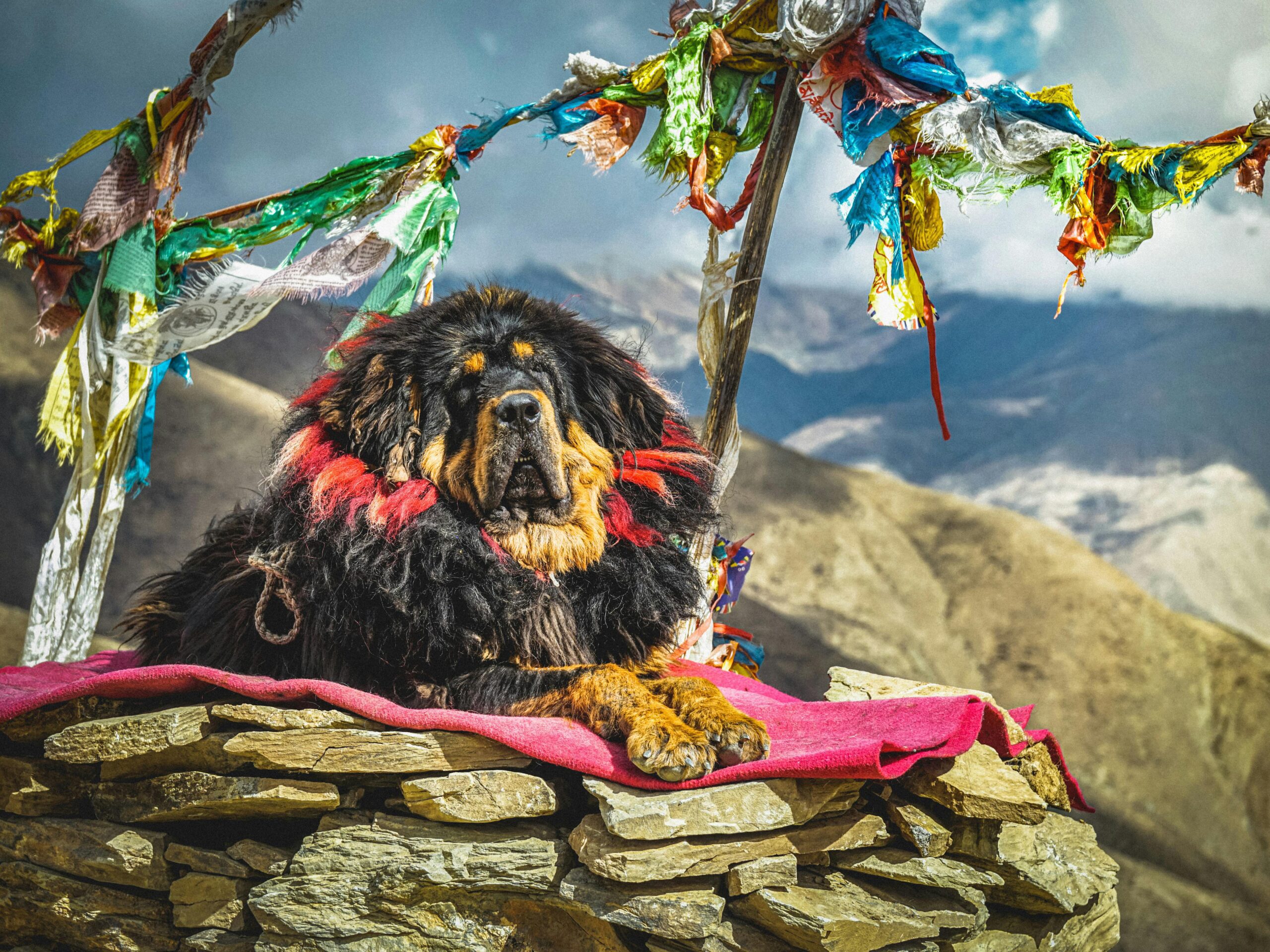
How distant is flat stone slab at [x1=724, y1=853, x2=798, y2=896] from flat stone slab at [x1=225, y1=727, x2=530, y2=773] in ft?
1.55

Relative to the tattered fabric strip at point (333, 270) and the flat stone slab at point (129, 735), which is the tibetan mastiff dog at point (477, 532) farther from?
the tattered fabric strip at point (333, 270)

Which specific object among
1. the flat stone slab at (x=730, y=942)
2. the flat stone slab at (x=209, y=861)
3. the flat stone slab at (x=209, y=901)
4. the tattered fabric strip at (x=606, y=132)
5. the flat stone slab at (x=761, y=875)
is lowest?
the flat stone slab at (x=209, y=901)

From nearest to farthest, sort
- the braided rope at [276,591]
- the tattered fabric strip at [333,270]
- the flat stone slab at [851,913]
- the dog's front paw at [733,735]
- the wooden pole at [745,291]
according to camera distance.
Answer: the flat stone slab at [851,913], the dog's front paw at [733,735], the braided rope at [276,591], the wooden pole at [745,291], the tattered fabric strip at [333,270]

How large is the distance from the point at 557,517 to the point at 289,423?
783mm

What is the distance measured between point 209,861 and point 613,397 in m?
1.42

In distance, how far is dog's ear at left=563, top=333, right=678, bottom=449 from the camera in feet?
7.93

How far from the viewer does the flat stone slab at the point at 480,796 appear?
1.87 m

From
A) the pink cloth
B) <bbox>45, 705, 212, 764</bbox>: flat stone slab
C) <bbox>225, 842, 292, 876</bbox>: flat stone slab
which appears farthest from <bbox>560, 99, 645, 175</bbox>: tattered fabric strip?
<bbox>225, 842, 292, 876</bbox>: flat stone slab

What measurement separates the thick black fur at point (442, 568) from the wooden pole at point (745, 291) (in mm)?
486

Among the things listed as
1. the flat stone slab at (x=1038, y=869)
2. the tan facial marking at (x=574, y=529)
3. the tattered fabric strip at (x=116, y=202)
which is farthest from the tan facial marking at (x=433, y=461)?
the tattered fabric strip at (x=116, y=202)

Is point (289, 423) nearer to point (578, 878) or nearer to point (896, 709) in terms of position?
point (578, 878)

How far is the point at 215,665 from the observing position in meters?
2.32

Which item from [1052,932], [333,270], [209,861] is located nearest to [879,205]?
[333,270]

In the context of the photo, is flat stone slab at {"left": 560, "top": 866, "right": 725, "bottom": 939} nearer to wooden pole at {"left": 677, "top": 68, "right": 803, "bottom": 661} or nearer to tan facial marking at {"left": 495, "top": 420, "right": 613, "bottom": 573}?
tan facial marking at {"left": 495, "top": 420, "right": 613, "bottom": 573}
